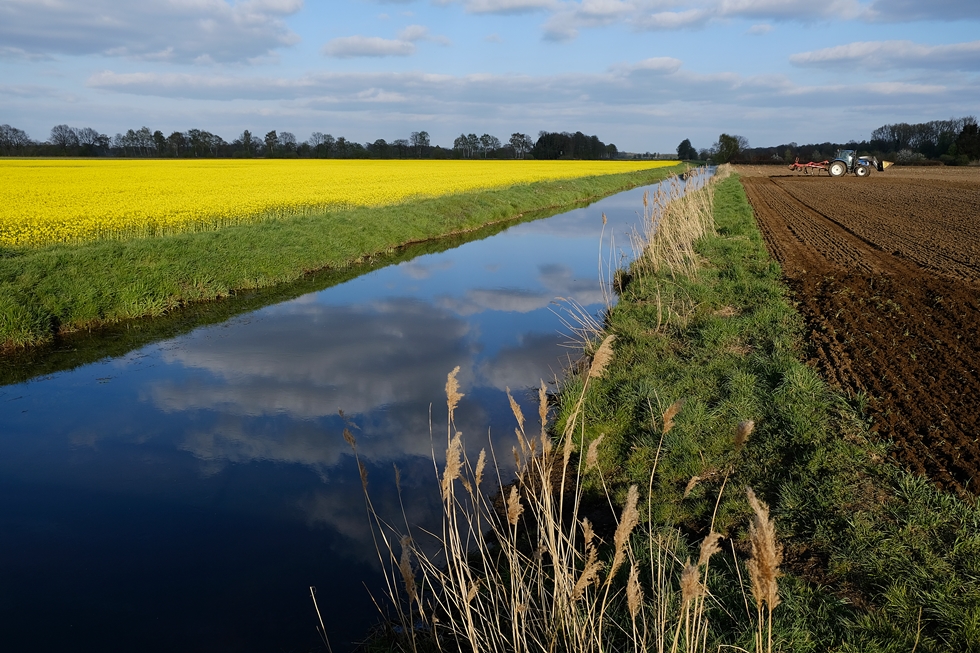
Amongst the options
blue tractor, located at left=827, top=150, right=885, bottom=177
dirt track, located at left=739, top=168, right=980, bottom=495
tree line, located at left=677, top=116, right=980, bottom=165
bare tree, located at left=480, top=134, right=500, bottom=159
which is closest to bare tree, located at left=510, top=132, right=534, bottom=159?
bare tree, located at left=480, top=134, right=500, bottom=159

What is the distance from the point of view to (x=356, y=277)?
13.9 metres

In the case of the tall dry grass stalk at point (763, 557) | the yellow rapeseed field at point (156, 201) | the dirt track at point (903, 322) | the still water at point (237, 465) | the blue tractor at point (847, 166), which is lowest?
the still water at point (237, 465)

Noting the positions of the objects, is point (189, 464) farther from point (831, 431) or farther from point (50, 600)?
point (831, 431)

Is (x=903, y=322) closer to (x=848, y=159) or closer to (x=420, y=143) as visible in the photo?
(x=848, y=159)

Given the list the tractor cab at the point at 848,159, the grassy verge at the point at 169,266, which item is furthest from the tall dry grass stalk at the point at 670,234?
the tractor cab at the point at 848,159

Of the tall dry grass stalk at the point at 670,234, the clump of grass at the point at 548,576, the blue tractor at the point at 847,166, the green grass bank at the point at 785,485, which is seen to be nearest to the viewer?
the clump of grass at the point at 548,576

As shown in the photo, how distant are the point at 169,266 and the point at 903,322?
11.0 metres

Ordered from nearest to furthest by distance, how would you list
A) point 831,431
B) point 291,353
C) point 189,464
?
point 831,431, point 189,464, point 291,353

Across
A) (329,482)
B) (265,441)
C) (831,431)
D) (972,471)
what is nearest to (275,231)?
(265,441)

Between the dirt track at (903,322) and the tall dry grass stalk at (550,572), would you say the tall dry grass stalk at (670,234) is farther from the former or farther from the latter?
the tall dry grass stalk at (550,572)

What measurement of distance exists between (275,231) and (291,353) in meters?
6.45

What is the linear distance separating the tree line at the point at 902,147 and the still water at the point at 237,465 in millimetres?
71996

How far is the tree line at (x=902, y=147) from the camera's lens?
70394mm

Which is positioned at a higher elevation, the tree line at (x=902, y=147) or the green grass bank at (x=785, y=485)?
the tree line at (x=902, y=147)
